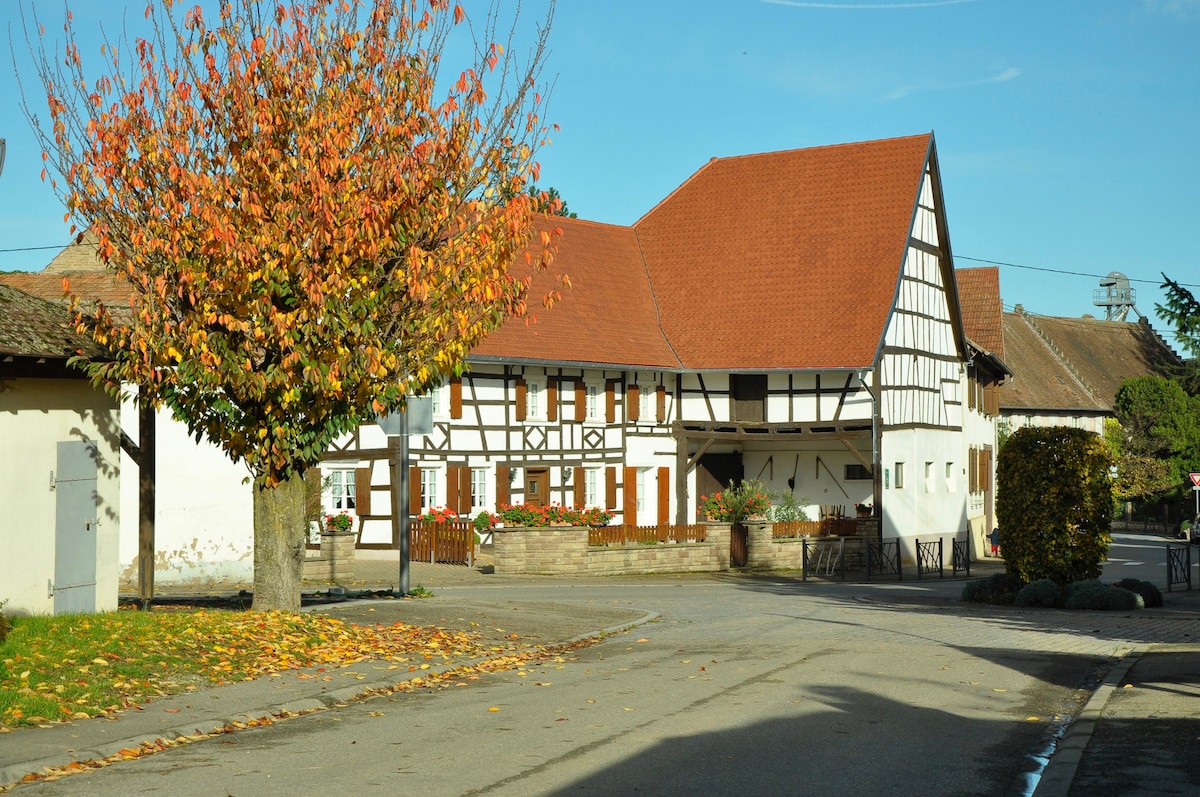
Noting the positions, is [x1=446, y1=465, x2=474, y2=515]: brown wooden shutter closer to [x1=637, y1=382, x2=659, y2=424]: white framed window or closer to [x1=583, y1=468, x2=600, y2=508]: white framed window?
[x1=583, y1=468, x2=600, y2=508]: white framed window

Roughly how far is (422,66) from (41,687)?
25.1ft

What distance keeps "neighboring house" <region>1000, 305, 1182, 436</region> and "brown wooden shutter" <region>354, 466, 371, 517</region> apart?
35215 millimetres

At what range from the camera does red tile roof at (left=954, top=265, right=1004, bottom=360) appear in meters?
51.6

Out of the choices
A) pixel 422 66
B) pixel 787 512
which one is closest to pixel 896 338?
pixel 787 512

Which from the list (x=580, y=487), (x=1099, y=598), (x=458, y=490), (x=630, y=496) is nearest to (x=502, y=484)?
(x=458, y=490)

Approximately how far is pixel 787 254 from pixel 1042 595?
2115cm

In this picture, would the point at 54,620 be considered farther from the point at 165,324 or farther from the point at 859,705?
the point at 859,705

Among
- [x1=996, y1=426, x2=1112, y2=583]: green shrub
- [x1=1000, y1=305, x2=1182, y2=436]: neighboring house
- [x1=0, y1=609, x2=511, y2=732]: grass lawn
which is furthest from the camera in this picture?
[x1=1000, y1=305, x2=1182, y2=436]: neighboring house

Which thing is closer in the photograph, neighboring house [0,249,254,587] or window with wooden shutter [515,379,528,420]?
neighboring house [0,249,254,587]

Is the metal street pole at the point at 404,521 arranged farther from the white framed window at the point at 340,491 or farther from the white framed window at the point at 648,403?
the white framed window at the point at 648,403

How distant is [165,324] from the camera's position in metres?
14.2

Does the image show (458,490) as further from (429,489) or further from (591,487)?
(591,487)

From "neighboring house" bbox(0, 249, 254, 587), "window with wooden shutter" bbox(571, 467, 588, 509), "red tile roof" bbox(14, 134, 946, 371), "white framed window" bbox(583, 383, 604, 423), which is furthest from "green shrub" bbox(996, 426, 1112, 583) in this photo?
"white framed window" bbox(583, 383, 604, 423)

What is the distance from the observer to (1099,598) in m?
21.2
